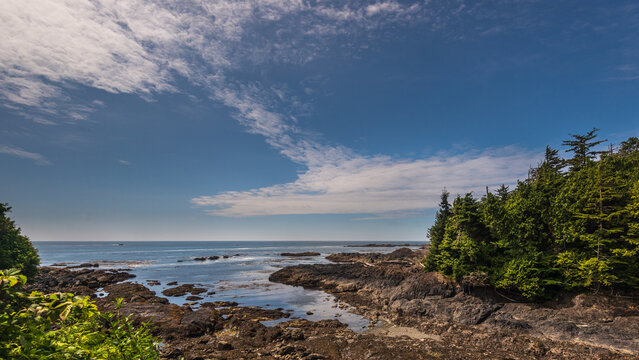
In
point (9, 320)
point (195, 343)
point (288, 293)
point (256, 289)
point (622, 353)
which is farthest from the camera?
point (256, 289)

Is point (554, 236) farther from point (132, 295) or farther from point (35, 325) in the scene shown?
point (132, 295)

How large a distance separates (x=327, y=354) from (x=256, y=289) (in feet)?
93.8

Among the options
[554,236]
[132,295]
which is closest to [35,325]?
[554,236]

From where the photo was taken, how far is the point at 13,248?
34875 mm

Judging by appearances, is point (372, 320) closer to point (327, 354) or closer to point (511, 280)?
point (327, 354)

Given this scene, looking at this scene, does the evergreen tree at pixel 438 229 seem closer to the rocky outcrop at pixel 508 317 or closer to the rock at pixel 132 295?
the rocky outcrop at pixel 508 317

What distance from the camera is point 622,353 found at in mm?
16484

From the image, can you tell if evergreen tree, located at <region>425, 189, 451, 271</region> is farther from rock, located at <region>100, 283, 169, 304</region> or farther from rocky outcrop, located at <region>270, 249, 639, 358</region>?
rock, located at <region>100, 283, 169, 304</region>

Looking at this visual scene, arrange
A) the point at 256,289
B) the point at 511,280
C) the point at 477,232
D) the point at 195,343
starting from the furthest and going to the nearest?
the point at 256,289
the point at 477,232
the point at 511,280
the point at 195,343

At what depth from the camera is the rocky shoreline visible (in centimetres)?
1752

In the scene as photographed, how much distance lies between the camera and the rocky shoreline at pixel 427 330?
1752cm

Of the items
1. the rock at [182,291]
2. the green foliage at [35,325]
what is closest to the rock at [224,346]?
the green foliage at [35,325]

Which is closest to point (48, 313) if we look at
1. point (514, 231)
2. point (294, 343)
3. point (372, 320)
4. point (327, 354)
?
point (327, 354)

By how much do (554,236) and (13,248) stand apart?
6620cm
